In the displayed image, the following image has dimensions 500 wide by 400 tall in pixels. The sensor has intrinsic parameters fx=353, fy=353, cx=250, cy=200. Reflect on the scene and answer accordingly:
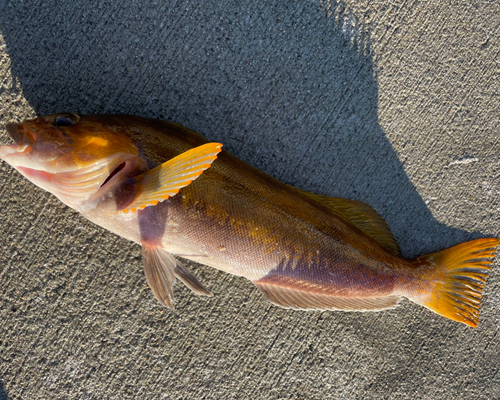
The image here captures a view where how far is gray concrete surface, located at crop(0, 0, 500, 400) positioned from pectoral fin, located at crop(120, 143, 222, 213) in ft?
2.34

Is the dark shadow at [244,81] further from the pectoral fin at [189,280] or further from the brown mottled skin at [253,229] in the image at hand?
the pectoral fin at [189,280]

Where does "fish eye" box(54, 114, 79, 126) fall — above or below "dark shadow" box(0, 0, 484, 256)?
below

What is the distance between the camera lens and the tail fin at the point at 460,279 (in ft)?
8.18

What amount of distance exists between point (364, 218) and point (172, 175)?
4.52ft

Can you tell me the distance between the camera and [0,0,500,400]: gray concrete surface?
7.82 feet

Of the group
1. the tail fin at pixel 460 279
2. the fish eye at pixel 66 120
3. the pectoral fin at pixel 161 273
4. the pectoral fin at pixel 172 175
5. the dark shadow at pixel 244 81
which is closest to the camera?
the pectoral fin at pixel 172 175

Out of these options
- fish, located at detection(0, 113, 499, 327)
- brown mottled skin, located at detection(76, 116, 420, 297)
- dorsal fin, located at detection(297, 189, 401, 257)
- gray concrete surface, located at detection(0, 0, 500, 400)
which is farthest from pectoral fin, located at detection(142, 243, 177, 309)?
dorsal fin, located at detection(297, 189, 401, 257)

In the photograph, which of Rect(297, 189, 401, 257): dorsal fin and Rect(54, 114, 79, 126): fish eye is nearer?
Rect(54, 114, 79, 126): fish eye

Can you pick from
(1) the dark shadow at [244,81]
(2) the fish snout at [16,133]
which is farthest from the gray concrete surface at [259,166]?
(2) the fish snout at [16,133]

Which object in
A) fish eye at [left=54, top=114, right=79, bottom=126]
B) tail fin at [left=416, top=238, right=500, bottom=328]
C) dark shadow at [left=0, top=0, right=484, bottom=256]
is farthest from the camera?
tail fin at [left=416, top=238, right=500, bottom=328]

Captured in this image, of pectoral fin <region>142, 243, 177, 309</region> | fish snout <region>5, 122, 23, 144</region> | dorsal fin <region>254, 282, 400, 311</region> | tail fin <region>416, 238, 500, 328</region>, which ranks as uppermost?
tail fin <region>416, 238, 500, 328</region>

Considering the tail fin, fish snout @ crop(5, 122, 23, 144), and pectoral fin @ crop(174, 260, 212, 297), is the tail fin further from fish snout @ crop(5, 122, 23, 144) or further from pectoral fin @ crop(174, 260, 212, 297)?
fish snout @ crop(5, 122, 23, 144)

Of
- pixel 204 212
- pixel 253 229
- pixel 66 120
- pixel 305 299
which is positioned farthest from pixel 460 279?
pixel 66 120

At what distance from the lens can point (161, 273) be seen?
7.15ft
